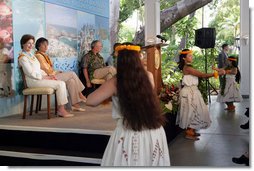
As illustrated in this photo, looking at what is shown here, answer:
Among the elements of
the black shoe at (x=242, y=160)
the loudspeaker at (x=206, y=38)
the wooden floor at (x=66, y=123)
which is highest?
the loudspeaker at (x=206, y=38)

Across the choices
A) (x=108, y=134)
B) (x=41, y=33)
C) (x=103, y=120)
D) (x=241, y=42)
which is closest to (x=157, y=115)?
(x=108, y=134)

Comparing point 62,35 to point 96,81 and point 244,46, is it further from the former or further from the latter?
point 244,46

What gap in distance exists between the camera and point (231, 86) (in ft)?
12.6

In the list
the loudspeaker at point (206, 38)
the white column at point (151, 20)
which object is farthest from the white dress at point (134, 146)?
the white column at point (151, 20)

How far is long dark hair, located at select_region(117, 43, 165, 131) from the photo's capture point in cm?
188

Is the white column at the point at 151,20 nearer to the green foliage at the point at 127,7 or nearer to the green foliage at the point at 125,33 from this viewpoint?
the green foliage at the point at 127,7

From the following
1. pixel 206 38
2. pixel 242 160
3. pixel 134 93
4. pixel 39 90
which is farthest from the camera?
pixel 206 38

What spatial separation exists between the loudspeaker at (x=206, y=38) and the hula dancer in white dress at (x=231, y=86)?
53cm

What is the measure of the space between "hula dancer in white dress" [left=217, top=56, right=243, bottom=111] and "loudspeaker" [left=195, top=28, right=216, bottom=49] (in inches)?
20.7

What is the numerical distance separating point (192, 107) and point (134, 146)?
205 centimetres

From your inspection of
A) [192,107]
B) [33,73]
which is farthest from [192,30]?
[33,73]

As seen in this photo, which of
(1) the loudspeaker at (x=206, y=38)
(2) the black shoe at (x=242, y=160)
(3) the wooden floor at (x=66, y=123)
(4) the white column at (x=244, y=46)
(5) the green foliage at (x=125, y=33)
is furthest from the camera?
(5) the green foliage at (x=125, y=33)

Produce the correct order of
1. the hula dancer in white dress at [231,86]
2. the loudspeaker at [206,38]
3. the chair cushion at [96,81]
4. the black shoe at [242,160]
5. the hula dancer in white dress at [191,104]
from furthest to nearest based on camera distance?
1. the chair cushion at [96,81]
2. the loudspeaker at [206,38]
3. the hula dancer in white dress at [191,104]
4. the hula dancer in white dress at [231,86]
5. the black shoe at [242,160]

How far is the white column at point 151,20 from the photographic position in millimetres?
7027
